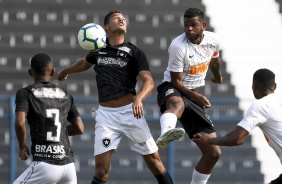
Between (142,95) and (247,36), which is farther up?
(142,95)

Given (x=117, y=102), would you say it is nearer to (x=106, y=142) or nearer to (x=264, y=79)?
(x=106, y=142)

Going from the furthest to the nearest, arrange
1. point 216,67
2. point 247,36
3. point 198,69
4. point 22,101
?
point 247,36
point 216,67
point 198,69
point 22,101

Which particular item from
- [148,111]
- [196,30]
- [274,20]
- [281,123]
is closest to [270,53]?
[274,20]

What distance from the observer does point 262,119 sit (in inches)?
351

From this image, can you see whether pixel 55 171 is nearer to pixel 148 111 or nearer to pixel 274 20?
pixel 148 111

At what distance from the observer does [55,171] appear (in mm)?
9445

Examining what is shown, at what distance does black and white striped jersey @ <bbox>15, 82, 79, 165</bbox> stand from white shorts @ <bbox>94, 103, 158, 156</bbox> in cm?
97

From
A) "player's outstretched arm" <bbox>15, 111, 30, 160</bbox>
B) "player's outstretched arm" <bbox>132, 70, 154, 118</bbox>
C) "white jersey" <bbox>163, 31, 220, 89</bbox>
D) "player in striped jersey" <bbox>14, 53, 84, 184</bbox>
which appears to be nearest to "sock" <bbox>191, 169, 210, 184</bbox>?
"white jersey" <bbox>163, 31, 220, 89</bbox>

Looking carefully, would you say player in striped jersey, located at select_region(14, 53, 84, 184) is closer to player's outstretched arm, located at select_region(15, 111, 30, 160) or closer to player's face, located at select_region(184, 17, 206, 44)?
player's outstretched arm, located at select_region(15, 111, 30, 160)

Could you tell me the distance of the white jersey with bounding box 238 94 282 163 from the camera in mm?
8859

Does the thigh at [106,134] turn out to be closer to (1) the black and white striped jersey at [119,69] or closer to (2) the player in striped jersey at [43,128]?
(1) the black and white striped jersey at [119,69]

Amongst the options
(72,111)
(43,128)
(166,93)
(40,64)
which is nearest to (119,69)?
(166,93)

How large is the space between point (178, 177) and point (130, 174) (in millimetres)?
763

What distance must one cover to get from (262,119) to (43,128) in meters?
2.11
